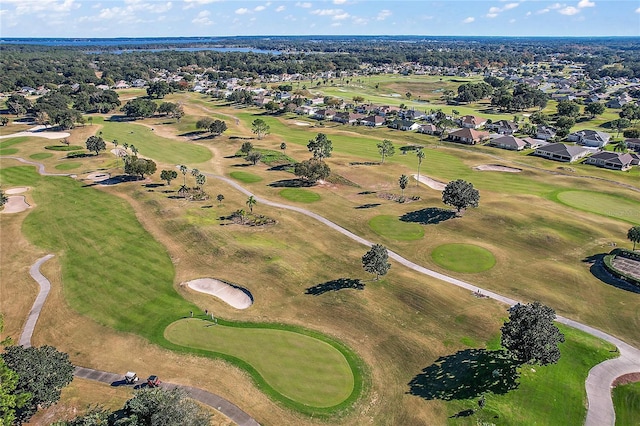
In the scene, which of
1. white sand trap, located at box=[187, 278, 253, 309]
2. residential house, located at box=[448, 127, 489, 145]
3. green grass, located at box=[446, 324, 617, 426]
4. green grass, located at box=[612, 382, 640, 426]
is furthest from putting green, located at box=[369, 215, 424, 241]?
residential house, located at box=[448, 127, 489, 145]

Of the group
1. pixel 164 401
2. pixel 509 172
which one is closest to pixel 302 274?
pixel 164 401

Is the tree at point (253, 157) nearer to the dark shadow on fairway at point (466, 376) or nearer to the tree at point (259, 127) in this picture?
the tree at point (259, 127)

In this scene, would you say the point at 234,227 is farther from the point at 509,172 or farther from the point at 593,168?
the point at 593,168

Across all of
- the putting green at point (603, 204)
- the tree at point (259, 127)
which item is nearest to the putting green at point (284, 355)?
the putting green at point (603, 204)

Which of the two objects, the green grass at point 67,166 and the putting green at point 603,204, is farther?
the green grass at point 67,166

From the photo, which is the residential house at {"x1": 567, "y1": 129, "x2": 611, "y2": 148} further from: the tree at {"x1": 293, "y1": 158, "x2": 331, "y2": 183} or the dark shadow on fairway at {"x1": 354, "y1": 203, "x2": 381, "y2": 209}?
the tree at {"x1": 293, "y1": 158, "x2": 331, "y2": 183}

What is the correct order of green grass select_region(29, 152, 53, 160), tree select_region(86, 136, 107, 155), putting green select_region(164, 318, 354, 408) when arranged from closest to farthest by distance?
putting green select_region(164, 318, 354, 408)
green grass select_region(29, 152, 53, 160)
tree select_region(86, 136, 107, 155)

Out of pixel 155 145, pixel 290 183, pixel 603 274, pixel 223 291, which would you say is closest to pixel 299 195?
pixel 290 183
